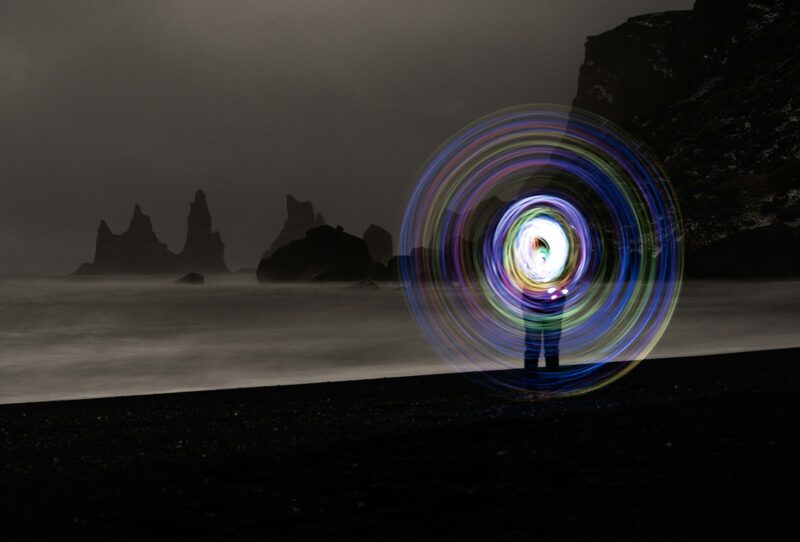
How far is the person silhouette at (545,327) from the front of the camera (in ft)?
75.6

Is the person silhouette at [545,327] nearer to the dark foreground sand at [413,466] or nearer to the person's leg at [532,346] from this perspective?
the person's leg at [532,346]

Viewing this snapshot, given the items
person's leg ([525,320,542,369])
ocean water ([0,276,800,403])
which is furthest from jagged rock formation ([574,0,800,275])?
person's leg ([525,320,542,369])

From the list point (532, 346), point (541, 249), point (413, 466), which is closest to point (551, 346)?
point (532, 346)

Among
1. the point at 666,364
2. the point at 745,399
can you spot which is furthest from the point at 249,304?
the point at 745,399

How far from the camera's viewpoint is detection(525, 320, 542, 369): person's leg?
24.4m

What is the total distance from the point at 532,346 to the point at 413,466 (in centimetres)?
1335

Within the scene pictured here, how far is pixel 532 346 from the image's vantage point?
80.9 feet

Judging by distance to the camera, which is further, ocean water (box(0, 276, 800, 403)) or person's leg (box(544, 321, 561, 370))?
ocean water (box(0, 276, 800, 403))

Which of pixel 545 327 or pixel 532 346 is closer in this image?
pixel 545 327

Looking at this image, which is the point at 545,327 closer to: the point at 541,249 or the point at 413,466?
the point at 541,249

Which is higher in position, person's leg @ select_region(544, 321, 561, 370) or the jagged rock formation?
the jagged rock formation

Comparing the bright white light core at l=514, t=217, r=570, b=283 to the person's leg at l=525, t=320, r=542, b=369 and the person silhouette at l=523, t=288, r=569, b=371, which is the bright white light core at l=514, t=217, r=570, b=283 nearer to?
the person silhouette at l=523, t=288, r=569, b=371

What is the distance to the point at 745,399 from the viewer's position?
57.3 feet

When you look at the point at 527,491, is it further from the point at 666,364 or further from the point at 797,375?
the point at 666,364
